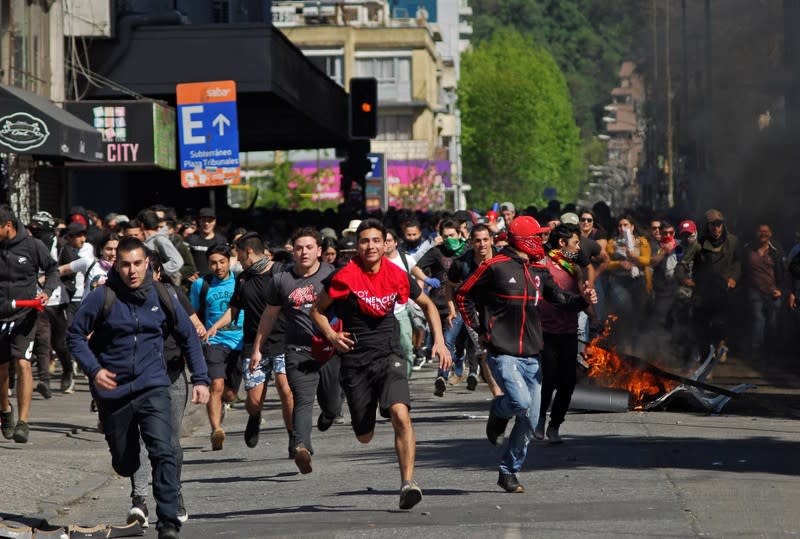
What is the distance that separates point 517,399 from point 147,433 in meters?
2.37

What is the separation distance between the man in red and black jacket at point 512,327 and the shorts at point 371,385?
0.73m

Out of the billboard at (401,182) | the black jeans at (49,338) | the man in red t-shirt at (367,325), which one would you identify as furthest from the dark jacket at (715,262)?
the billboard at (401,182)

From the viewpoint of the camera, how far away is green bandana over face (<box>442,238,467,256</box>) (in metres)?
16.4

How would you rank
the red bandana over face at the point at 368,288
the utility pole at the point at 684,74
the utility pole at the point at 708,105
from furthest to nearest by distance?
the utility pole at the point at 684,74 < the utility pole at the point at 708,105 < the red bandana over face at the point at 368,288

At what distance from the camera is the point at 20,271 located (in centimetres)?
1258

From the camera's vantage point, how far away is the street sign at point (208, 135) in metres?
19.5

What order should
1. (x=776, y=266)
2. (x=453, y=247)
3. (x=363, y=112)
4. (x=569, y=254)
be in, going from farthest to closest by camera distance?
(x=363, y=112) < (x=776, y=266) < (x=453, y=247) < (x=569, y=254)

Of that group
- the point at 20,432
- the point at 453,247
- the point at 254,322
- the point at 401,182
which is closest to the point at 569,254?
the point at 254,322

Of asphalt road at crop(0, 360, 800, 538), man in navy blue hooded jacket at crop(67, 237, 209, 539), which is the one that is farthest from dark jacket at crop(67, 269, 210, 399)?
asphalt road at crop(0, 360, 800, 538)

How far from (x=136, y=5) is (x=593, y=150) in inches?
5570

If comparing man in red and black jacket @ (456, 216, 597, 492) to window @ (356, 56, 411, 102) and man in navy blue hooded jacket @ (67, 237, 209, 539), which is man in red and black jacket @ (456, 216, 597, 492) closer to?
man in navy blue hooded jacket @ (67, 237, 209, 539)

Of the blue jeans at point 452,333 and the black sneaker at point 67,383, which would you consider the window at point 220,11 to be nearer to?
the black sneaker at point 67,383

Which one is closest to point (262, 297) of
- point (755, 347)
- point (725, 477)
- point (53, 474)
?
point (53, 474)

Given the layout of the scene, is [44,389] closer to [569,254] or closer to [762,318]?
[569,254]
